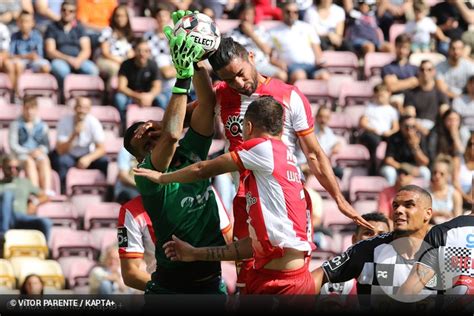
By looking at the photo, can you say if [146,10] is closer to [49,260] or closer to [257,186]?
[49,260]

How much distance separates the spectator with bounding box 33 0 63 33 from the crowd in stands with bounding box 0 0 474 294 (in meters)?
0.02

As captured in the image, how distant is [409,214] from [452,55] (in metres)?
7.29

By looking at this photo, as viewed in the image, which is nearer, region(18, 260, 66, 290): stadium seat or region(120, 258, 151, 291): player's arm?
region(120, 258, 151, 291): player's arm

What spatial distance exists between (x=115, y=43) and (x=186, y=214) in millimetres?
6524

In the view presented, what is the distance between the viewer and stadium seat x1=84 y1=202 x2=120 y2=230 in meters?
12.6

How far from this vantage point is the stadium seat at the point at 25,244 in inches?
476

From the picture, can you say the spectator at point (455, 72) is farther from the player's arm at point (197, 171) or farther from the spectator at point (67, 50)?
the player's arm at point (197, 171)

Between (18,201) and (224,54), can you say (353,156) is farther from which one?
(224,54)

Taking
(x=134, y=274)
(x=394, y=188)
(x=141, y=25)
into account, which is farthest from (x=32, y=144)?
(x=134, y=274)

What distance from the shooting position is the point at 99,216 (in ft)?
41.3

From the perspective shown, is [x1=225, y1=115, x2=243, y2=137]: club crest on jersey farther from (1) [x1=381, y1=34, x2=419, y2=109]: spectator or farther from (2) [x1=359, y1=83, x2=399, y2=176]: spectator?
(1) [x1=381, y1=34, x2=419, y2=109]: spectator

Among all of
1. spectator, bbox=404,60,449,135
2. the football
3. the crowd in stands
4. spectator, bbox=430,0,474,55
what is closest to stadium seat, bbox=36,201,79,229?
the crowd in stands

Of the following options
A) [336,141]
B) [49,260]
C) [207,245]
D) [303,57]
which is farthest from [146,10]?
[207,245]

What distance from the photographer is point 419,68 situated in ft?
47.0
